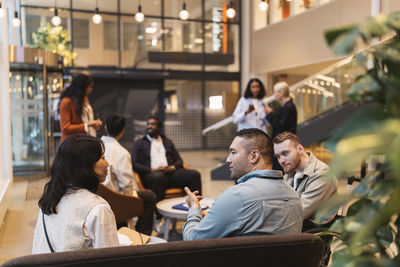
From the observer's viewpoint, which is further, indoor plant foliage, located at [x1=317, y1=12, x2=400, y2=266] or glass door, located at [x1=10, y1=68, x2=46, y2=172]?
glass door, located at [x1=10, y1=68, x2=46, y2=172]

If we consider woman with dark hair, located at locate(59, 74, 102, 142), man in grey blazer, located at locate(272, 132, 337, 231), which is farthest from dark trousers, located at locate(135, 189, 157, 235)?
man in grey blazer, located at locate(272, 132, 337, 231)

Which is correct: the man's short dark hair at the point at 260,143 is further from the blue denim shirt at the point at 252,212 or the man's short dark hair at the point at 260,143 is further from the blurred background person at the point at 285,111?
the blurred background person at the point at 285,111

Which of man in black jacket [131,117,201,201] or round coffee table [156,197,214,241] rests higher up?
→ man in black jacket [131,117,201,201]

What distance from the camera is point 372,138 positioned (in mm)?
643

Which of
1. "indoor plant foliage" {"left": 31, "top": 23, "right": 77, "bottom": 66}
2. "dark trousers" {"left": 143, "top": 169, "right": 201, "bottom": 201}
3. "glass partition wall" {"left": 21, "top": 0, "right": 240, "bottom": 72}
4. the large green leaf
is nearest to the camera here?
the large green leaf

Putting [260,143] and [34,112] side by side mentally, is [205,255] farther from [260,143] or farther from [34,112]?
[34,112]

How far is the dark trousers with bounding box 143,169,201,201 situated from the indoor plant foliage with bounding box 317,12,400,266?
3.89 m

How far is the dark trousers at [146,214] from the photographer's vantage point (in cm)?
408

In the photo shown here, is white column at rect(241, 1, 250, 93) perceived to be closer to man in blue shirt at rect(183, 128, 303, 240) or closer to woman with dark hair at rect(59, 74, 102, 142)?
woman with dark hair at rect(59, 74, 102, 142)

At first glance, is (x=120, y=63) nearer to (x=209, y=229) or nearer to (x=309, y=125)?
(x=309, y=125)

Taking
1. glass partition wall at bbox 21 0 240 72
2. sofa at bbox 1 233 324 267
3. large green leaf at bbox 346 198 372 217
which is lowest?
sofa at bbox 1 233 324 267

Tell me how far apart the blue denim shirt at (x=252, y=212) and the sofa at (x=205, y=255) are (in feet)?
0.69

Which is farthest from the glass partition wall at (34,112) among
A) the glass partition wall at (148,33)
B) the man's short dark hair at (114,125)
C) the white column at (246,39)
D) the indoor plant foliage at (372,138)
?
the indoor plant foliage at (372,138)

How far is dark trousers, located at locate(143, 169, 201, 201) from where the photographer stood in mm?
4617
